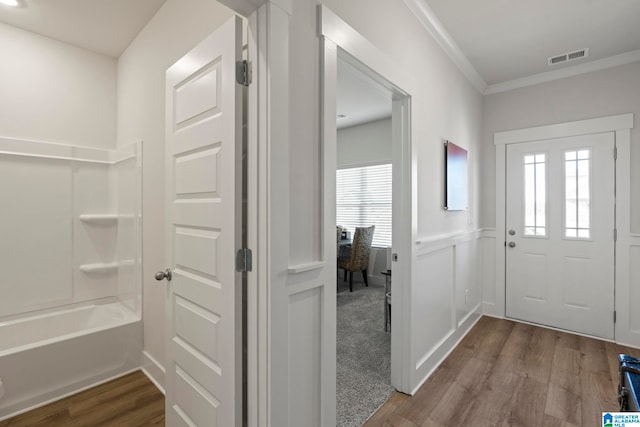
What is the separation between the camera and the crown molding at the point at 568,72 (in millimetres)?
2928

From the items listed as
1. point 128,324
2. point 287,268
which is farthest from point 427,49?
point 128,324

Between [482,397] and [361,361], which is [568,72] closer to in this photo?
[482,397]

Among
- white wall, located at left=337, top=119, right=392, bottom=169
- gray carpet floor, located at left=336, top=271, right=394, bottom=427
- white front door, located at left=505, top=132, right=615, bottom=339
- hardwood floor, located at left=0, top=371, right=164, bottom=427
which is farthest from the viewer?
white wall, located at left=337, top=119, right=392, bottom=169

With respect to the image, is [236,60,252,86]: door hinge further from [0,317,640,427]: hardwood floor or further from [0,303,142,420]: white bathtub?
Answer: [0,303,142,420]: white bathtub

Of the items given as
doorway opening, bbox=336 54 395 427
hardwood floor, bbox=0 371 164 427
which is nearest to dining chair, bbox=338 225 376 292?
doorway opening, bbox=336 54 395 427

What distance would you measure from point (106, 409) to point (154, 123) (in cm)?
197

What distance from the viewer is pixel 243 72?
126 cm

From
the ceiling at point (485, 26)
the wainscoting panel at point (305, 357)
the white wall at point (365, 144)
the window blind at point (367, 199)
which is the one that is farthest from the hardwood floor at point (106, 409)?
the white wall at point (365, 144)

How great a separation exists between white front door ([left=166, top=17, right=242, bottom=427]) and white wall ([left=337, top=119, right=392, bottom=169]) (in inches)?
152

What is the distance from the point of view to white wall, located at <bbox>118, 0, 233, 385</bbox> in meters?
2.04

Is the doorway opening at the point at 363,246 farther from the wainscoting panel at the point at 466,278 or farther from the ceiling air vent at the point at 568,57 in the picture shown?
the ceiling air vent at the point at 568,57

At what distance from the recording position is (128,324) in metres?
2.43

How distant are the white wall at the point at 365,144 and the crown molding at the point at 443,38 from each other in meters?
1.71

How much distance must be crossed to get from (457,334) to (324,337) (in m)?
2.07
